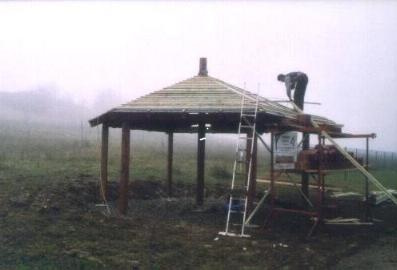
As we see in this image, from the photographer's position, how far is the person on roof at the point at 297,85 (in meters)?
17.2

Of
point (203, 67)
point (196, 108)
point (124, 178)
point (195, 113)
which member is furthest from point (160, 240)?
point (203, 67)

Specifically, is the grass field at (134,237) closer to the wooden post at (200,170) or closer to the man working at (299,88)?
the wooden post at (200,170)

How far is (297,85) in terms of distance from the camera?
1723cm

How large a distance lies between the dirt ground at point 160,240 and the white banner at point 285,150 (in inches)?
67.1

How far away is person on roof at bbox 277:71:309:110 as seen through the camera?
17219 mm

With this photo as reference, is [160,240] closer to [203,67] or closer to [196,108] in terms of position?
[196,108]

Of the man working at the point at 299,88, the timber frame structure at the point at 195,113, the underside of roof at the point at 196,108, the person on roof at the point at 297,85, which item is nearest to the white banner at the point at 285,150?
the timber frame structure at the point at 195,113

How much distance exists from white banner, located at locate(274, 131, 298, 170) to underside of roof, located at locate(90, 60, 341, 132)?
1.41 feet

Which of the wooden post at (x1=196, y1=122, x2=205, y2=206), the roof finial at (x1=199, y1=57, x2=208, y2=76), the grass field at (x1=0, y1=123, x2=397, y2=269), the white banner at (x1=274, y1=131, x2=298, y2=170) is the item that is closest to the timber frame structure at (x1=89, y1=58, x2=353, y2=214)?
the white banner at (x1=274, y1=131, x2=298, y2=170)

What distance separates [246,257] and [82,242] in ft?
11.4

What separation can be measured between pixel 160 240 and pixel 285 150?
4337 mm

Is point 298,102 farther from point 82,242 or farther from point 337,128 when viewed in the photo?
point 82,242

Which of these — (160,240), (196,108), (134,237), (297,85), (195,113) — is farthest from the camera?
(297,85)

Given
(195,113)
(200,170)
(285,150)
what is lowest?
(200,170)
